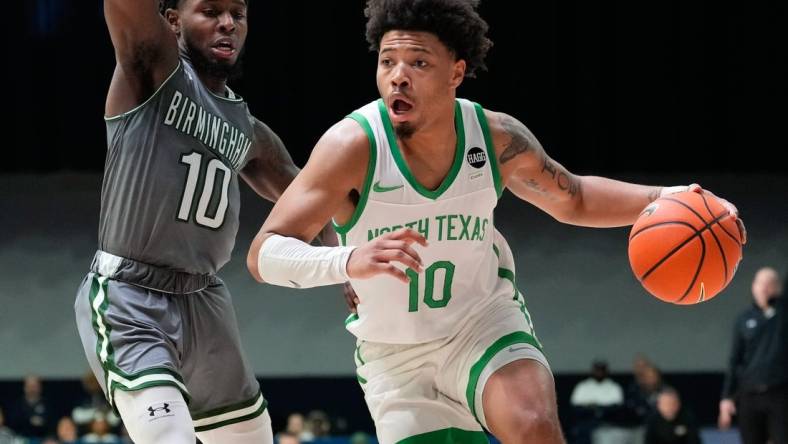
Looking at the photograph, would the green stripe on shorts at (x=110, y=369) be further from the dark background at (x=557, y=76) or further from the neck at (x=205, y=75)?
the dark background at (x=557, y=76)

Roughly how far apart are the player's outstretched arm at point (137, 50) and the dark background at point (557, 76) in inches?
323

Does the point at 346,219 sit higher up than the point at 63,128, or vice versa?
the point at 346,219

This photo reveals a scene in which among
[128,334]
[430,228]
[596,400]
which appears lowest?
[596,400]

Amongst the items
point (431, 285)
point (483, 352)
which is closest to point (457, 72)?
point (431, 285)

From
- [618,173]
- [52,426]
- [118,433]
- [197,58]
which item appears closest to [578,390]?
[618,173]

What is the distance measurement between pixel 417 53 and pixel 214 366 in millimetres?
1492

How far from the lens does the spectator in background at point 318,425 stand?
13.3 m

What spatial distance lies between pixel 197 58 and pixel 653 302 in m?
11.9

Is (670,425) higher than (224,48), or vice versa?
(224,48)

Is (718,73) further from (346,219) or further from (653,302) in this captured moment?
(346,219)

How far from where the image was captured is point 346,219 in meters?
4.25

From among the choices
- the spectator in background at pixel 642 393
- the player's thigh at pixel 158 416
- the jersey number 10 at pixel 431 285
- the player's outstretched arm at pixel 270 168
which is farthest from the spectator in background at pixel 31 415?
the jersey number 10 at pixel 431 285

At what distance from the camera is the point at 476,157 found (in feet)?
14.4

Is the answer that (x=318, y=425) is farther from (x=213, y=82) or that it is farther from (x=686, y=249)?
(x=686, y=249)
